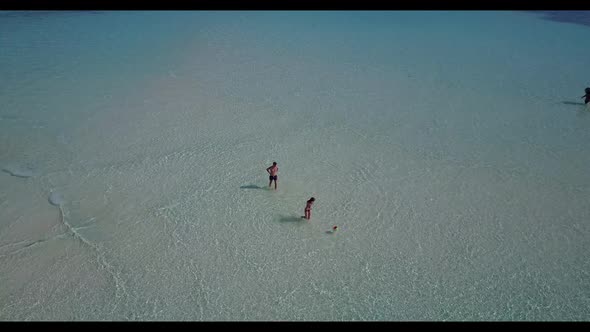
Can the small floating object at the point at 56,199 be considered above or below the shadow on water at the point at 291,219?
above

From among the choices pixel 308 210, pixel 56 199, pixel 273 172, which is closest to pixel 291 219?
pixel 308 210

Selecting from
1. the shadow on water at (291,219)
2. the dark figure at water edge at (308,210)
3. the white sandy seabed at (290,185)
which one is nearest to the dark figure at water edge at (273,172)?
the white sandy seabed at (290,185)

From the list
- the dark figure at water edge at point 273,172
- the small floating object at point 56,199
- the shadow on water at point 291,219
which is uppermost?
the dark figure at water edge at point 273,172

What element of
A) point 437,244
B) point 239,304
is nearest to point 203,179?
point 239,304

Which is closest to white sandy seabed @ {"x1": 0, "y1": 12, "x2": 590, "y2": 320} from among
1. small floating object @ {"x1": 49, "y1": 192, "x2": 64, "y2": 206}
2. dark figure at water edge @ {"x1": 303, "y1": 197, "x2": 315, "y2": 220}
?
small floating object @ {"x1": 49, "y1": 192, "x2": 64, "y2": 206}

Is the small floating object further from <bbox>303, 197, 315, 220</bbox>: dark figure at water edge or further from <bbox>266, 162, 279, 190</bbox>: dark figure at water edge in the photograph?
<bbox>303, 197, 315, 220</bbox>: dark figure at water edge

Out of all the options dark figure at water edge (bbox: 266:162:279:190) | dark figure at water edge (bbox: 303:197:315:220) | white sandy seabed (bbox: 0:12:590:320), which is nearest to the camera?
white sandy seabed (bbox: 0:12:590:320)

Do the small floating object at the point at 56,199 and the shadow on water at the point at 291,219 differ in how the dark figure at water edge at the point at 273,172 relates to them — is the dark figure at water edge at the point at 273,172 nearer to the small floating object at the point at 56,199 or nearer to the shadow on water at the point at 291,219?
the shadow on water at the point at 291,219

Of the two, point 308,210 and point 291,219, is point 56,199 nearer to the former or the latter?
point 291,219
